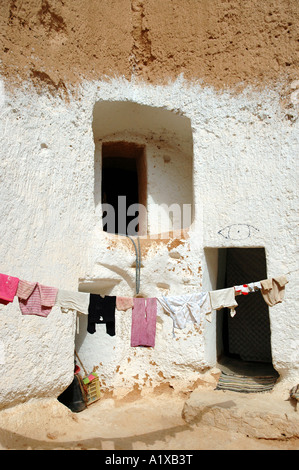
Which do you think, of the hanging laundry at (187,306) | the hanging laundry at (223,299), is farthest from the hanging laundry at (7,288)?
the hanging laundry at (223,299)

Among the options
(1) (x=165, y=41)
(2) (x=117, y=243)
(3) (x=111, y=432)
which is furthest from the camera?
(1) (x=165, y=41)

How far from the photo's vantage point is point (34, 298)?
496cm

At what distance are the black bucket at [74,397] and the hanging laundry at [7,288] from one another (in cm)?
280

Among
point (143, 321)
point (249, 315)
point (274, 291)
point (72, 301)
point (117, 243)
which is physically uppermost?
point (117, 243)

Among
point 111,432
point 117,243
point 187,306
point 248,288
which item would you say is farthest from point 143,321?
point 117,243

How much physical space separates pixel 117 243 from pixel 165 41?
377 centimetres

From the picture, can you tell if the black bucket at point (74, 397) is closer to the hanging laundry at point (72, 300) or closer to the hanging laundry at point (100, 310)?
the hanging laundry at point (100, 310)

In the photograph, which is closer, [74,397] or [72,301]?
[72,301]

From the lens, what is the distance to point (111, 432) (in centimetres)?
605

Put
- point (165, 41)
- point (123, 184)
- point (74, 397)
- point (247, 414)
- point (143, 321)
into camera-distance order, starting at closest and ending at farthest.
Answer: point (143, 321)
point (247, 414)
point (74, 397)
point (165, 41)
point (123, 184)

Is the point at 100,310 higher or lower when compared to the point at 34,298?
lower

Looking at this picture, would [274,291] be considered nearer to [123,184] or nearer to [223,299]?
[223,299]

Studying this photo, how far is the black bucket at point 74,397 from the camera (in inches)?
273
